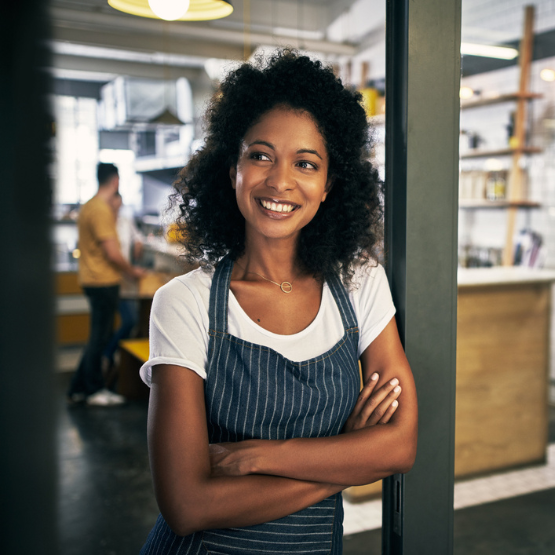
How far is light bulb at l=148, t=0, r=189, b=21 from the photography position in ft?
8.00

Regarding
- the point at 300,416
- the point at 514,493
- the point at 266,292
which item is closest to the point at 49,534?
the point at 300,416

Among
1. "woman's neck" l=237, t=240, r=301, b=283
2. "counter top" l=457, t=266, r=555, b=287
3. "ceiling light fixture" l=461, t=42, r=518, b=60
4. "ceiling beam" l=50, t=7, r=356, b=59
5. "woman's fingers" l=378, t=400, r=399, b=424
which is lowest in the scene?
"woman's fingers" l=378, t=400, r=399, b=424

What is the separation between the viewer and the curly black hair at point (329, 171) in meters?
1.18

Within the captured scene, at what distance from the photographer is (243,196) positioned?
1.16m

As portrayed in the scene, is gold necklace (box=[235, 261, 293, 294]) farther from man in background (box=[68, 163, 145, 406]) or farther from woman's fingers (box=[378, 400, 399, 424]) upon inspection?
man in background (box=[68, 163, 145, 406])

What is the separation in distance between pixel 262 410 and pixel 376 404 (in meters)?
0.24

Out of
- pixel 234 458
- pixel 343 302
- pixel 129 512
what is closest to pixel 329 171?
pixel 343 302

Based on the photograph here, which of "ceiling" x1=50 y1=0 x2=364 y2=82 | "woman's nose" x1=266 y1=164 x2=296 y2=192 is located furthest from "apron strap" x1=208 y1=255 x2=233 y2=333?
"ceiling" x1=50 y1=0 x2=364 y2=82

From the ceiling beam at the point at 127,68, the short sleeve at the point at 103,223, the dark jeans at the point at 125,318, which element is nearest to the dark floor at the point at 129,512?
the dark jeans at the point at 125,318

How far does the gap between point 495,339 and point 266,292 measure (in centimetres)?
200

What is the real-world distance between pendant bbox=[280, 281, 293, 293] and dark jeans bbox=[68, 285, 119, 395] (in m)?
3.15

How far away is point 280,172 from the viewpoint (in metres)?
1.12

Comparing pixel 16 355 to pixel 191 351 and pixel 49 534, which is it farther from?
pixel 191 351

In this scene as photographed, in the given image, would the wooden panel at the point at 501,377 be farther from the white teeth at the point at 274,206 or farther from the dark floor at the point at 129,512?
the white teeth at the point at 274,206
